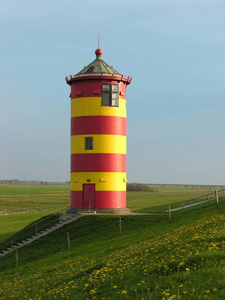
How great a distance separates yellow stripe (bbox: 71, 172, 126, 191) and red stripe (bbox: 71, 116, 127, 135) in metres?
3.77

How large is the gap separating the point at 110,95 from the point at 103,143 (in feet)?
14.8

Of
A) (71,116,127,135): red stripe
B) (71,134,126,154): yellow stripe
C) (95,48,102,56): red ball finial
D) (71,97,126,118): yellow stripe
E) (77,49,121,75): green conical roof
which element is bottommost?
(71,134,126,154): yellow stripe

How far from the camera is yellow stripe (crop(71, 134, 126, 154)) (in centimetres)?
3431

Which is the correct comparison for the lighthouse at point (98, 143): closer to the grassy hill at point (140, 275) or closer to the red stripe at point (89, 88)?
the red stripe at point (89, 88)

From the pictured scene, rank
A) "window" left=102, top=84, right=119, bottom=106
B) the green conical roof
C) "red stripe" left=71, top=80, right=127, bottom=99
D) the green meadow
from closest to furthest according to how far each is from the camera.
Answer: the green meadow < "red stripe" left=71, top=80, right=127, bottom=99 < "window" left=102, top=84, right=119, bottom=106 < the green conical roof

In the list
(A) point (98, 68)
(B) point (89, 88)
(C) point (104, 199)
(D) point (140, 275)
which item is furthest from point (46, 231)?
(D) point (140, 275)

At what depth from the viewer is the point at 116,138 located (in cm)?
3481

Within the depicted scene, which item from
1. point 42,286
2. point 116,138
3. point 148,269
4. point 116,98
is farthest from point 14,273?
point 116,98

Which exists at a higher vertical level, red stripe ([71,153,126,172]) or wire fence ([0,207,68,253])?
red stripe ([71,153,126,172])

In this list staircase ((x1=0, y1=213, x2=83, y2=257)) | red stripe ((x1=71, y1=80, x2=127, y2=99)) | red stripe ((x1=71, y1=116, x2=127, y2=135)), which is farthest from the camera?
red stripe ((x1=71, y1=80, x2=127, y2=99))

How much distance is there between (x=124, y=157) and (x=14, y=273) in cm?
1661

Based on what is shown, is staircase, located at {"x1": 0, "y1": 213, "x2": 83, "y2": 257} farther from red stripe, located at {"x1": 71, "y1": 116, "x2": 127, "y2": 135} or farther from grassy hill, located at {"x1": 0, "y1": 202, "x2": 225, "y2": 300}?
grassy hill, located at {"x1": 0, "y1": 202, "x2": 225, "y2": 300}

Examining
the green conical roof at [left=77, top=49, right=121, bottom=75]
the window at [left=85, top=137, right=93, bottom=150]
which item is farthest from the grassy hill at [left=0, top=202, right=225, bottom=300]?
the green conical roof at [left=77, top=49, right=121, bottom=75]

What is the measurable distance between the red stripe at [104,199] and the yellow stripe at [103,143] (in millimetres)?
3767
